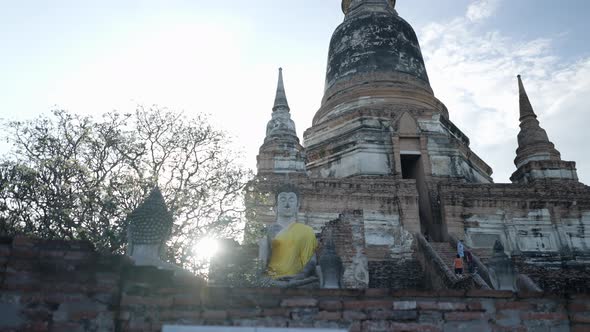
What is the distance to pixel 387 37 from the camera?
22344mm

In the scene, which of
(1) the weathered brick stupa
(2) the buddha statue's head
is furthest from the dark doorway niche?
(2) the buddha statue's head

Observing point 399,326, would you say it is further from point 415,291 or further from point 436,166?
point 436,166

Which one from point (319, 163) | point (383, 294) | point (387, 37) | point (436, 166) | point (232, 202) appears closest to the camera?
point (383, 294)

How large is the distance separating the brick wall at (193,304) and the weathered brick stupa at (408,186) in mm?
5643

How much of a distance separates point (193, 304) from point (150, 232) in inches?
38.5

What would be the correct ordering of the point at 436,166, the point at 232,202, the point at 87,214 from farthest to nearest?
the point at 436,166 → the point at 232,202 → the point at 87,214

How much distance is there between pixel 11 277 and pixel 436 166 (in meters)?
15.1

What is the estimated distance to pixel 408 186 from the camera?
15.6 meters

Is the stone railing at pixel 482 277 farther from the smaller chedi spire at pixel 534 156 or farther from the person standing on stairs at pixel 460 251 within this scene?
the smaller chedi spire at pixel 534 156

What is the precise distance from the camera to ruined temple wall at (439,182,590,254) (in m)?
15.3

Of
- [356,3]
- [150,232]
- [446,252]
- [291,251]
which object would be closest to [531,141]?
[446,252]

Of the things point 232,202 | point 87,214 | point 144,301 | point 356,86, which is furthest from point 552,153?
point 144,301

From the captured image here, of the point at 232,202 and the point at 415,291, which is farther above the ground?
the point at 232,202

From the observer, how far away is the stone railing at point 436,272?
10.3m
